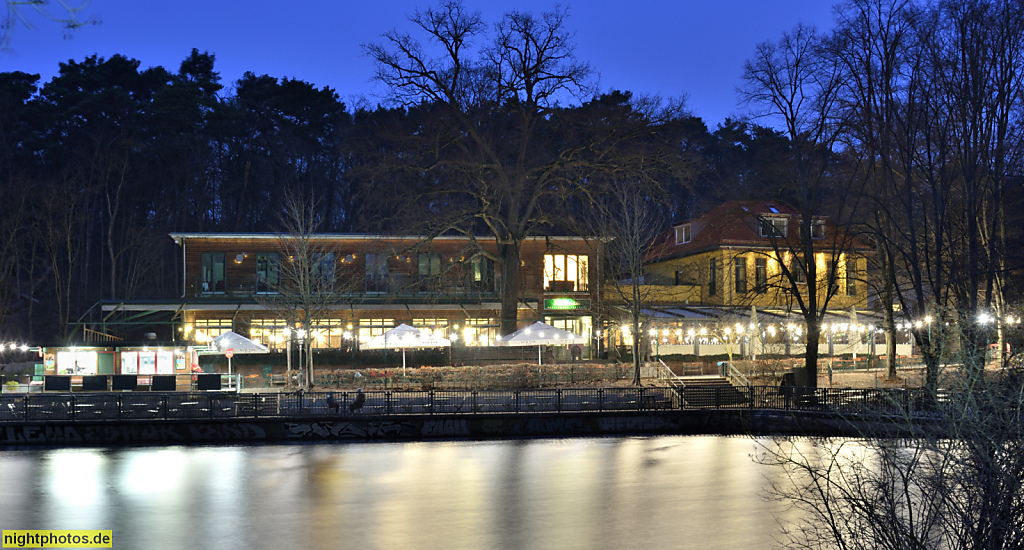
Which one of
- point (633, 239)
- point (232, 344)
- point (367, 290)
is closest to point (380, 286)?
point (367, 290)

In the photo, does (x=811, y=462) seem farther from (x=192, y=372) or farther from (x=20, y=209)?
(x=20, y=209)

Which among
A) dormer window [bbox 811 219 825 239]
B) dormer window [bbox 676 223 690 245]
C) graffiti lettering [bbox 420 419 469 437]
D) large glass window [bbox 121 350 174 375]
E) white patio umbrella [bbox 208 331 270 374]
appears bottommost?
graffiti lettering [bbox 420 419 469 437]

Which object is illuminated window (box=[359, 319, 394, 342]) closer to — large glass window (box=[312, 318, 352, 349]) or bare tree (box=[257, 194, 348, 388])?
large glass window (box=[312, 318, 352, 349])

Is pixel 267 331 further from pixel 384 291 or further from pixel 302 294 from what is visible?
pixel 302 294

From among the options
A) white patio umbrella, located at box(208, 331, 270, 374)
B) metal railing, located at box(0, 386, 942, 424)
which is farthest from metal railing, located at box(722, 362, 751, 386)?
white patio umbrella, located at box(208, 331, 270, 374)

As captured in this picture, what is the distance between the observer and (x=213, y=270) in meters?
47.2

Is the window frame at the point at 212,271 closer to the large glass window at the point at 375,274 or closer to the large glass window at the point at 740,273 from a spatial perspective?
the large glass window at the point at 375,274

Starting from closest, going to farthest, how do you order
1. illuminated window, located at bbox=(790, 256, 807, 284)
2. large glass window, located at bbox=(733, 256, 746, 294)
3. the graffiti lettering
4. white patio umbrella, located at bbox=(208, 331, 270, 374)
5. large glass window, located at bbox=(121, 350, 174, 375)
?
1. the graffiti lettering
2. white patio umbrella, located at bbox=(208, 331, 270, 374)
3. large glass window, located at bbox=(121, 350, 174, 375)
4. illuminated window, located at bbox=(790, 256, 807, 284)
5. large glass window, located at bbox=(733, 256, 746, 294)

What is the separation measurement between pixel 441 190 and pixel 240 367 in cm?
1262

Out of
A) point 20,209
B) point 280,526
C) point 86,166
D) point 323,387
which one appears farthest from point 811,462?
point 86,166

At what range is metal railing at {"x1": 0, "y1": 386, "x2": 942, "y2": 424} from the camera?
27.1m

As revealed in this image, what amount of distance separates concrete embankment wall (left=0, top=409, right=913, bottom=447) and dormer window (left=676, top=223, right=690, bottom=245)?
29521 mm

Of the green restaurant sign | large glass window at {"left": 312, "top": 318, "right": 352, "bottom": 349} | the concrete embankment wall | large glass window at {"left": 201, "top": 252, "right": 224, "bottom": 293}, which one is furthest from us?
the green restaurant sign

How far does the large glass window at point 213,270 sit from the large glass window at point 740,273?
30037 mm
